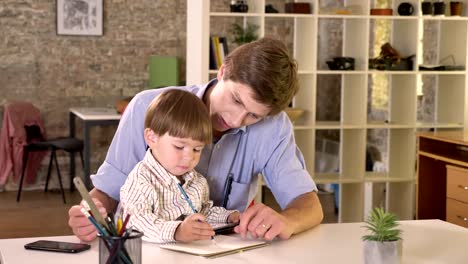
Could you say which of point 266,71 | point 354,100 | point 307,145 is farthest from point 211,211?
point 354,100

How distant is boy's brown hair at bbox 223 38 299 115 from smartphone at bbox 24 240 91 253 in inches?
25.3

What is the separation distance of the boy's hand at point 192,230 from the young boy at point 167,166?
1 centimetres

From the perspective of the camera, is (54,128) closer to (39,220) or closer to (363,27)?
(39,220)

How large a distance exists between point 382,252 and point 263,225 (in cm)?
45

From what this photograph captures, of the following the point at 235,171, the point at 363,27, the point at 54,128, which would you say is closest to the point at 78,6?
the point at 54,128

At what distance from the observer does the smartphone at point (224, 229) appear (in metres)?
2.31

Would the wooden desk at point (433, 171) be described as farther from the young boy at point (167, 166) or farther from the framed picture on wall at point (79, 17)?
the framed picture on wall at point (79, 17)

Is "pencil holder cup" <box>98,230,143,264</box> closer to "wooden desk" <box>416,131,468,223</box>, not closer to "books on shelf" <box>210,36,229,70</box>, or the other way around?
"wooden desk" <box>416,131,468,223</box>

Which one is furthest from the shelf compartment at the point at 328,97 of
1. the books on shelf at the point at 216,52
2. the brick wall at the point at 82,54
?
the books on shelf at the point at 216,52

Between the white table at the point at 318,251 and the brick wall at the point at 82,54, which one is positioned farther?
the brick wall at the point at 82,54

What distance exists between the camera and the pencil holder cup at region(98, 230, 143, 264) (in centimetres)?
169

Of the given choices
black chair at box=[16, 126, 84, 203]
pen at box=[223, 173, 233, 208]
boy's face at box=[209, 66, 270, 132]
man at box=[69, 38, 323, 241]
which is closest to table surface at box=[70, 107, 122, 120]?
black chair at box=[16, 126, 84, 203]

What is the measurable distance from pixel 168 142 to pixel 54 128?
642 centimetres

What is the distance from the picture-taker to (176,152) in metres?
2.28
